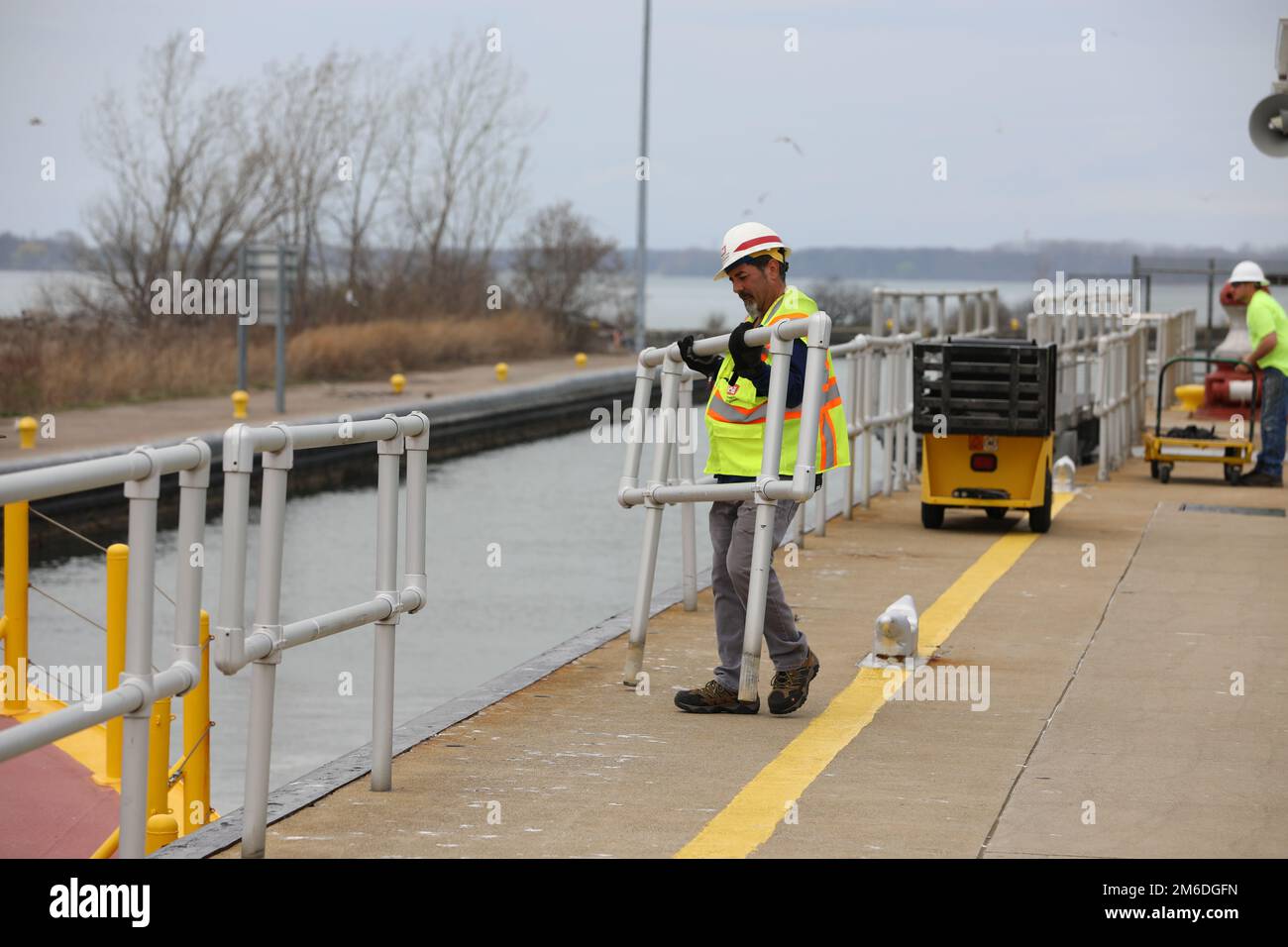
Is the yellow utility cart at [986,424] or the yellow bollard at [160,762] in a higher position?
the yellow utility cart at [986,424]

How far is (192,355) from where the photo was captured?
103 feet

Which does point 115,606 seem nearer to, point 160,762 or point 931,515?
point 160,762

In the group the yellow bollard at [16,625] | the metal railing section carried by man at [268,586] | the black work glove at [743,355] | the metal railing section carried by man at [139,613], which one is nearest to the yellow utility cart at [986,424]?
the black work glove at [743,355]

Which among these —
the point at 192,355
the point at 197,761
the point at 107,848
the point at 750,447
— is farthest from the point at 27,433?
the point at 750,447

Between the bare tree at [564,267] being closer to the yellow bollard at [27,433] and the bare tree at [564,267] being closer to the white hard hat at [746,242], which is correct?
the yellow bollard at [27,433]

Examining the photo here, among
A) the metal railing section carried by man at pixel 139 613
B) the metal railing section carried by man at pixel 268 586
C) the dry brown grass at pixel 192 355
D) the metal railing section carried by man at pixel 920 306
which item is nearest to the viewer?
the metal railing section carried by man at pixel 139 613

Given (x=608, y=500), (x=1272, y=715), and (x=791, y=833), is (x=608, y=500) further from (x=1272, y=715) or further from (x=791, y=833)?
(x=791, y=833)

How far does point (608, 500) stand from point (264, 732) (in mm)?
16218

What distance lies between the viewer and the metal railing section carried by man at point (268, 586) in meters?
5.07

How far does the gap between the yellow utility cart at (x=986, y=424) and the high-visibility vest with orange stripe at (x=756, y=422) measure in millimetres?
5512

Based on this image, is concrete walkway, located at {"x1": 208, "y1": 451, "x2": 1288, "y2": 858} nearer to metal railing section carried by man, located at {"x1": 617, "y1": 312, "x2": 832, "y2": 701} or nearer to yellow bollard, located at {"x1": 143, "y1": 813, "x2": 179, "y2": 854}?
metal railing section carried by man, located at {"x1": 617, "y1": 312, "x2": 832, "y2": 701}

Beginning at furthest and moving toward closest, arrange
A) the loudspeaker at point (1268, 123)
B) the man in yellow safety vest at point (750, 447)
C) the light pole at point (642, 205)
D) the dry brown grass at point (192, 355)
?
1. the light pole at point (642, 205)
2. the dry brown grass at point (192, 355)
3. the loudspeaker at point (1268, 123)
4. the man in yellow safety vest at point (750, 447)

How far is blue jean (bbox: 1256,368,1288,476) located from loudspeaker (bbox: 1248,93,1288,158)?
2.06m

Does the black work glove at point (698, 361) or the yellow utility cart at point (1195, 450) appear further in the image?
the yellow utility cart at point (1195, 450)
